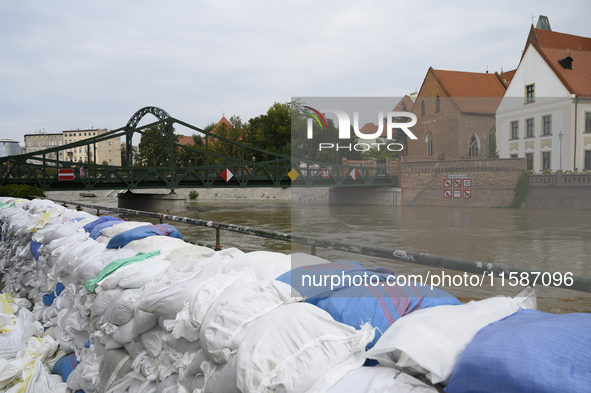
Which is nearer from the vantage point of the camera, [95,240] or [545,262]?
[95,240]

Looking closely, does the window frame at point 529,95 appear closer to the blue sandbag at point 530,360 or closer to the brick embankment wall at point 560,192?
the brick embankment wall at point 560,192

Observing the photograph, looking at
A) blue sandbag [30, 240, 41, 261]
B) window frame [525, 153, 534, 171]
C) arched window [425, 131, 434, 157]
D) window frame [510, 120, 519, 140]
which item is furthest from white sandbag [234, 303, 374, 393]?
arched window [425, 131, 434, 157]

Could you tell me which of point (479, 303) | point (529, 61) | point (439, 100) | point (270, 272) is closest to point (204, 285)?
point (270, 272)

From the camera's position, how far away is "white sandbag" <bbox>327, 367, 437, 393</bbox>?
106cm

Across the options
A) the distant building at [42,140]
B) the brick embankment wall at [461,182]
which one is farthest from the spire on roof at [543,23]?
the distant building at [42,140]

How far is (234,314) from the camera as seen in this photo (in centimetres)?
150

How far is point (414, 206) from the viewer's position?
118 feet

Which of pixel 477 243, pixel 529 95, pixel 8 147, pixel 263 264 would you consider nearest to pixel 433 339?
pixel 263 264

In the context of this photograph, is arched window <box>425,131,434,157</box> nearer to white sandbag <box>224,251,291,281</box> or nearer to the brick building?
the brick building

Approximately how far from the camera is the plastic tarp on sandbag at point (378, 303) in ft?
4.62

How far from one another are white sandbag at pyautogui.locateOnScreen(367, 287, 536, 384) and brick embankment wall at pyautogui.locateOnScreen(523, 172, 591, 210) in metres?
33.2

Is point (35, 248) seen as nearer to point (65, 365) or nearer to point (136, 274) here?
point (65, 365)

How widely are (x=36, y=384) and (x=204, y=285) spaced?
61.5 inches

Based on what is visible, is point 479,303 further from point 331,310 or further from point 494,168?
point 494,168
